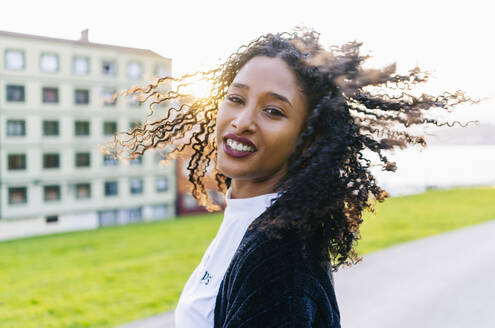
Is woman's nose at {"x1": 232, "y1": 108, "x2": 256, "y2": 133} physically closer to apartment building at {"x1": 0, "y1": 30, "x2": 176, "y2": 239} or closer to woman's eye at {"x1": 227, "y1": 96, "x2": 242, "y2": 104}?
woman's eye at {"x1": 227, "y1": 96, "x2": 242, "y2": 104}

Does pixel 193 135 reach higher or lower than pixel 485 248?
higher

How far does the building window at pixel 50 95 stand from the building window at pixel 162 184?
31.3 feet

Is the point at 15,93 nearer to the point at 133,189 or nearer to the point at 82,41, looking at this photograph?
the point at 82,41

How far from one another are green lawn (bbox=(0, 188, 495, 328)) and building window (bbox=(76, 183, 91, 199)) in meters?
15.4

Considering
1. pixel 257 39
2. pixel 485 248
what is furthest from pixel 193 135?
pixel 485 248

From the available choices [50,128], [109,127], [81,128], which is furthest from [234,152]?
[109,127]

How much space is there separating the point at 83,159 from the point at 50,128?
3.07 metres

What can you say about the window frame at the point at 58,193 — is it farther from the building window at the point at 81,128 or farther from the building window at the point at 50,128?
the building window at the point at 81,128

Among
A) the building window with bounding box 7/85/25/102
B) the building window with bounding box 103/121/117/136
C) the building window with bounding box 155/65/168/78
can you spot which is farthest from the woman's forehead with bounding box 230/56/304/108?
the building window with bounding box 103/121/117/136

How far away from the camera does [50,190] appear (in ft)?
104

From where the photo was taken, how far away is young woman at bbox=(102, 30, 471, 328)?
1.22 metres

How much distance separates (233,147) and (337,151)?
33 cm

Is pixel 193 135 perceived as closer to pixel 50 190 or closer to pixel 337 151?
pixel 337 151

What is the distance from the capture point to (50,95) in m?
31.0
